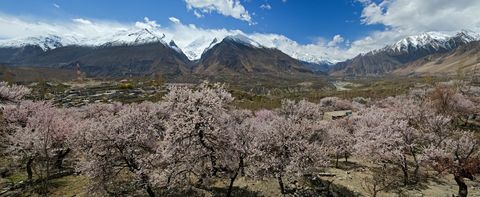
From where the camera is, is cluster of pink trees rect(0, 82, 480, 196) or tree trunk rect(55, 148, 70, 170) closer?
cluster of pink trees rect(0, 82, 480, 196)

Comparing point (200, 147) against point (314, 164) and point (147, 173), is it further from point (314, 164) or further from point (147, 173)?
point (314, 164)

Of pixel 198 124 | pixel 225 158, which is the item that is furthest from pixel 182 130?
pixel 225 158

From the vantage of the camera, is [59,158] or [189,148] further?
[59,158]

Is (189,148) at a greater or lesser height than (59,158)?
greater

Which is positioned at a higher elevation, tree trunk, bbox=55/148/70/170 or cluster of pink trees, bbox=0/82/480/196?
cluster of pink trees, bbox=0/82/480/196

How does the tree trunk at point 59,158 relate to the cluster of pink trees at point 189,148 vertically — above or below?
below

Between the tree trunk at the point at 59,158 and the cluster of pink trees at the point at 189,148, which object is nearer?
the cluster of pink trees at the point at 189,148

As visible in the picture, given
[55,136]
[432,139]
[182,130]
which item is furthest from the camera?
[432,139]

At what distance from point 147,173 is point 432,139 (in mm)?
42133

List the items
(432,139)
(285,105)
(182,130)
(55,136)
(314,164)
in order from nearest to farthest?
(182,130) < (314,164) < (55,136) < (432,139) < (285,105)

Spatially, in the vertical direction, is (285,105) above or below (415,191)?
above

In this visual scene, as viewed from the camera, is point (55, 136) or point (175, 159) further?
point (55, 136)

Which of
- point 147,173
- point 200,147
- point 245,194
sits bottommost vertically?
point 245,194

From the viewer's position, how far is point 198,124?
29453mm
